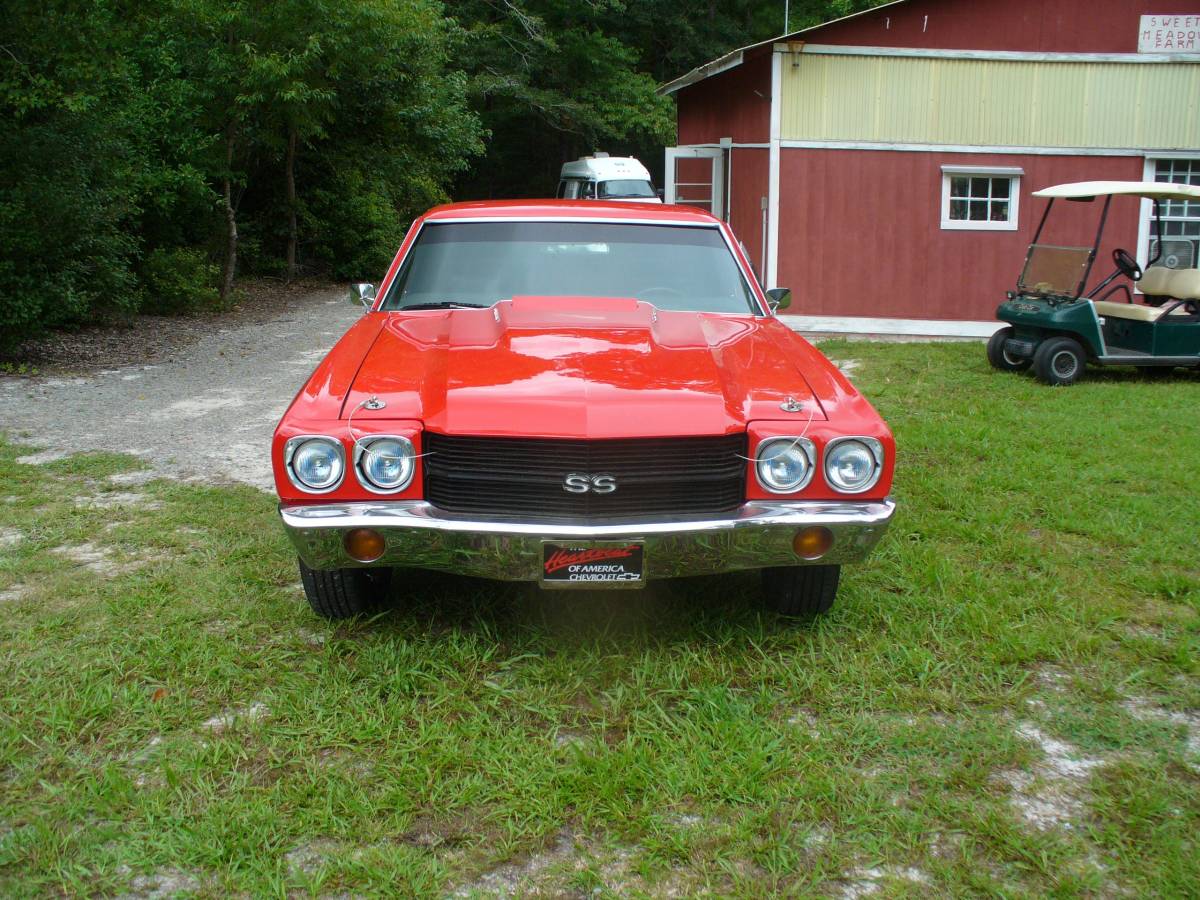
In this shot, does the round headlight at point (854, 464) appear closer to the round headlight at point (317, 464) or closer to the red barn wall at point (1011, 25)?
the round headlight at point (317, 464)

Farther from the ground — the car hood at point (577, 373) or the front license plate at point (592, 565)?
the car hood at point (577, 373)

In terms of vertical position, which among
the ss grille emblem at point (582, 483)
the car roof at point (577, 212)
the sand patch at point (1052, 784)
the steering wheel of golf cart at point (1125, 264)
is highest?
the car roof at point (577, 212)

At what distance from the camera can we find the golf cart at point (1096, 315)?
1023 centimetres

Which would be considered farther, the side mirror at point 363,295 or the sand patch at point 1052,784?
the side mirror at point 363,295

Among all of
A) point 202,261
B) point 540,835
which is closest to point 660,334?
point 540,835

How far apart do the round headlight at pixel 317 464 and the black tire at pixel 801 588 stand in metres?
1.64

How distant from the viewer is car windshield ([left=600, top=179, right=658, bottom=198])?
71.6 ft

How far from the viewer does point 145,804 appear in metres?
3.03

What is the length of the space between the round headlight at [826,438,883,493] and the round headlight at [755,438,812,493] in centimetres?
8

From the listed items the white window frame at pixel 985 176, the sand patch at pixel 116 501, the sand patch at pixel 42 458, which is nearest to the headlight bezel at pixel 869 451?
the sand patch at pixel 116 501

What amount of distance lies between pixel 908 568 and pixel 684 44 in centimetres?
3714

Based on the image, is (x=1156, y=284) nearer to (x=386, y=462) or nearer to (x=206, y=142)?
(x=386, y=462)

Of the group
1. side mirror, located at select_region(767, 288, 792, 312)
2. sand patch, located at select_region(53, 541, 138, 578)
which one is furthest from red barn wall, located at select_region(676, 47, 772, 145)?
sand patch, located at select_region(53, 541, 138, 578)

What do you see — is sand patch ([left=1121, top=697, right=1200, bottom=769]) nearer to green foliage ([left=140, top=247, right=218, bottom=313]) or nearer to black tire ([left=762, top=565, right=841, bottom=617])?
black tire ([left=762, top=565, right=841, bottom=617])
